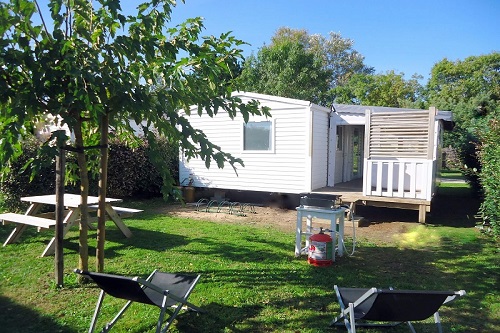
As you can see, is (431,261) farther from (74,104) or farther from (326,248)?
(74,104)

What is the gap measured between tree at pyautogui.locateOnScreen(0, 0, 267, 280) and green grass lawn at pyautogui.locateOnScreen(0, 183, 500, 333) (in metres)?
0.82

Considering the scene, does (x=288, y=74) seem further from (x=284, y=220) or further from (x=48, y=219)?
(x=48, y=219)

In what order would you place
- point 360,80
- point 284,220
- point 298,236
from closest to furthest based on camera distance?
point 298,236 < point 284,220 < point 360,80

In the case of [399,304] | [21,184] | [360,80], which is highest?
[360,80]

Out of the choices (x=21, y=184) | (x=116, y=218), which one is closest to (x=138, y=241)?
(x=116, y=218)

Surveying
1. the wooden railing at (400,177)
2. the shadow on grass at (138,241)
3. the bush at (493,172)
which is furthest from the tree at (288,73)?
the bush at (493,172)

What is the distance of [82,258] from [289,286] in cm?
247

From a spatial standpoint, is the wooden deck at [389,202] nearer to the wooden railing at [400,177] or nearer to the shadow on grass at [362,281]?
the wooden railing at [400,177]

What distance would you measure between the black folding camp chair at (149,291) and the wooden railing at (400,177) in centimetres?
650

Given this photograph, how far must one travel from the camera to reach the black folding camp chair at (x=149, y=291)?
3.05 m

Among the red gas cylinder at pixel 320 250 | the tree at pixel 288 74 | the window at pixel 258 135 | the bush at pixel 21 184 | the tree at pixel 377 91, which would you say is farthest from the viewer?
the tree at pixel 377 91

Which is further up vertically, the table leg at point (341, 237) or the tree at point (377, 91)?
the tree at point (377, 91)

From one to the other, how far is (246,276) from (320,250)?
114 cm

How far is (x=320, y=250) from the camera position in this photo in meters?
5.46
